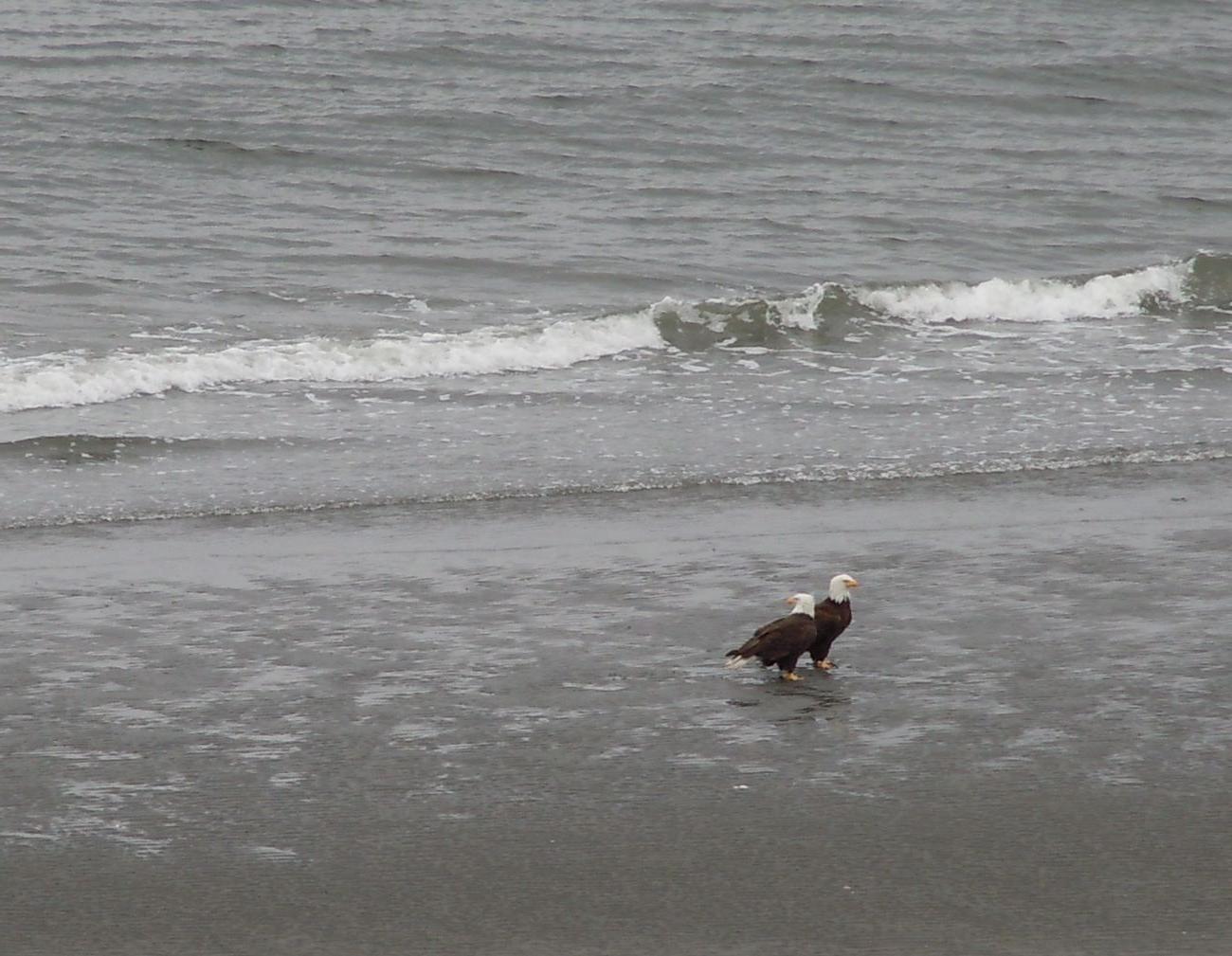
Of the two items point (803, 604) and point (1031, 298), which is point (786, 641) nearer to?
point (803, 604)

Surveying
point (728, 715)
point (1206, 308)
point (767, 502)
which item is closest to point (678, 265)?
point (1206, 308)

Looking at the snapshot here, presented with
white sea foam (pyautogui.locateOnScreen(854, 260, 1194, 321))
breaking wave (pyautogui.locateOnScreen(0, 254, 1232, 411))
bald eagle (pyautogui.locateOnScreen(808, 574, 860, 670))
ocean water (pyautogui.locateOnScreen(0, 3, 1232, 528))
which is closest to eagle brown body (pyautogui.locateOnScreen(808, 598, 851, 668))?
bald eagle (pyautogui.locateOnScreen(808, 574, 860, 670))

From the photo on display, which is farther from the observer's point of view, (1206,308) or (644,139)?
(644,139)

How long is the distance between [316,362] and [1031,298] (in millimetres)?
7236

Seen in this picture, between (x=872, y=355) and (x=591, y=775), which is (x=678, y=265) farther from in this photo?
(x=591, y=775)

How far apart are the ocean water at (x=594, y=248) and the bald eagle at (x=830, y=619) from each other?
11.1ft

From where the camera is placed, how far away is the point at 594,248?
19.7 metres

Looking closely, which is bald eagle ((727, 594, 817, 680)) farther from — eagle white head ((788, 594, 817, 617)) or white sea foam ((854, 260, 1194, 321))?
white sea foam ((854, 260, 1194, 321))

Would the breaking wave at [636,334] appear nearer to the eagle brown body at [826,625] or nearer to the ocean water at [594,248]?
the ocean water at [594,248]

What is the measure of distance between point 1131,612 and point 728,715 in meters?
2.35

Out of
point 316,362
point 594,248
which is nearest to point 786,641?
point 316,362

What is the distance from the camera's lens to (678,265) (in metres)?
19.3

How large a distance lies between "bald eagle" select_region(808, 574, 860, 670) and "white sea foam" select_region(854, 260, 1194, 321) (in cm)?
974

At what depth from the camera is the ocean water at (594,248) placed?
42.4 feet
